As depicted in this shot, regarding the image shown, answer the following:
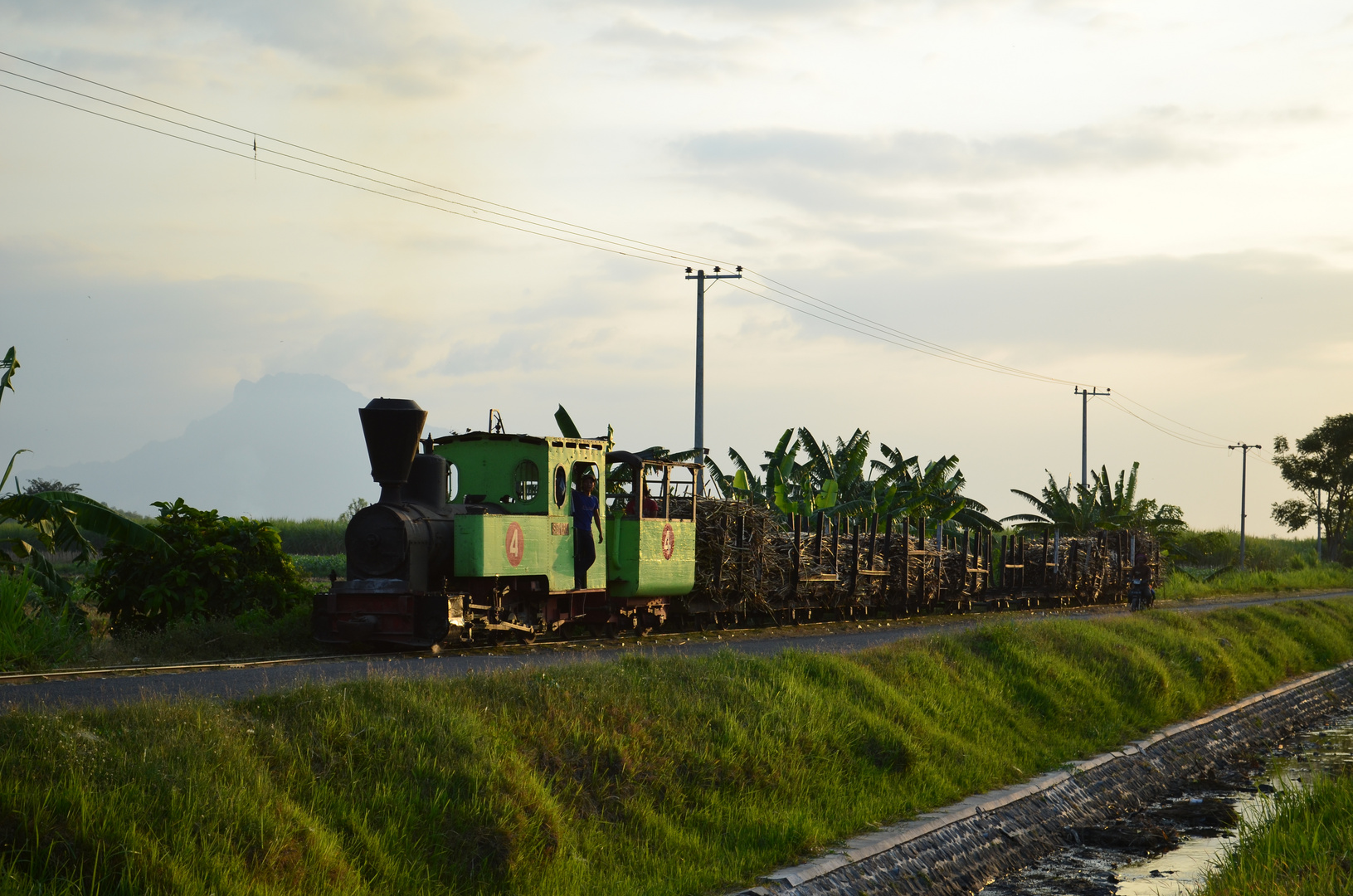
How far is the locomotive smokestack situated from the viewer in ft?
51.2

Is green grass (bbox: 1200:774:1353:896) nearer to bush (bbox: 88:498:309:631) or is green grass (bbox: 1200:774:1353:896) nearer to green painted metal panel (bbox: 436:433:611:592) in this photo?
green painted metal panel (bbox: 436:433:611:592)

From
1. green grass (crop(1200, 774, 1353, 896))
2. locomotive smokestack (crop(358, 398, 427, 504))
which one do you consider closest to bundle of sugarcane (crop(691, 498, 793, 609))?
Answer: locomotive smokestack (crop(358, 398, 427, 504))

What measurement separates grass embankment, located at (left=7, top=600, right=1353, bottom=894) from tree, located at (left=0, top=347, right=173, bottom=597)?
21.5ft

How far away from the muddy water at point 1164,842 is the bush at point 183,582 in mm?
10829

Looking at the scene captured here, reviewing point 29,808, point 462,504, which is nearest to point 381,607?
point 462,504

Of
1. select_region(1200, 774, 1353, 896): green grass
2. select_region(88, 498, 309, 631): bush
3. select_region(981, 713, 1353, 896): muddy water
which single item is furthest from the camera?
select_region(88, 498, 309, 631): bush

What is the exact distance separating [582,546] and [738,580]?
5.05 meters

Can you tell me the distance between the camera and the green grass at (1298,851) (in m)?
7.73

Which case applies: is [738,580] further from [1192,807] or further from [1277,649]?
[1277,649]

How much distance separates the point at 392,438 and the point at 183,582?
3.66m

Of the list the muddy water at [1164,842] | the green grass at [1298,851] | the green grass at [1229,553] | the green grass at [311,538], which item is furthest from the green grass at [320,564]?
the green grass at [1229,553]

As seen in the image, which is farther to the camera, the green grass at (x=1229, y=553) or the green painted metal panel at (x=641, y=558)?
the green grass at (x=1229, y=553)

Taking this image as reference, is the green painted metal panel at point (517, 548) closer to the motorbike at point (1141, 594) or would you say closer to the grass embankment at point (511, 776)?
the grass embankment at point (511, 776)

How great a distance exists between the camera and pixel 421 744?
7914 mm
